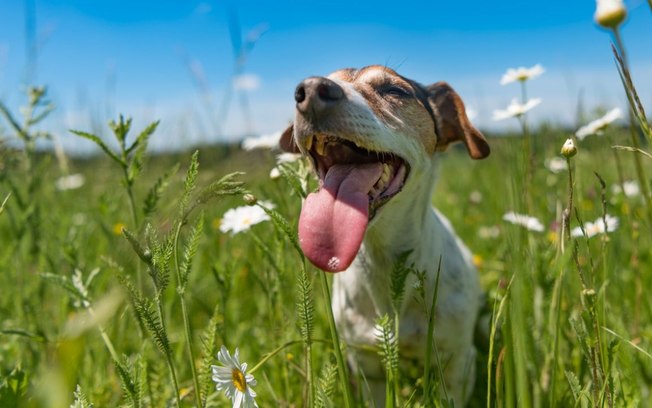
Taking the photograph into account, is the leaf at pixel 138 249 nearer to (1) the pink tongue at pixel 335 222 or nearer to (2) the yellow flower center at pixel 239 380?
(2) the yellow flower center at pixel 239 380

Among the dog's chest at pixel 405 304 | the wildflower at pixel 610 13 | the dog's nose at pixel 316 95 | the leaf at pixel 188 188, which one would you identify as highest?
the wildflower at pixel 610 13

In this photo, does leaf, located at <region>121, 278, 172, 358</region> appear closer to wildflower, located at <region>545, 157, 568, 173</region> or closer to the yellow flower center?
the yellow flower center

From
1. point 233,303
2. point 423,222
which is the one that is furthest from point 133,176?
point 233,303

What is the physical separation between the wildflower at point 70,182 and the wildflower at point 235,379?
4937 millimetres

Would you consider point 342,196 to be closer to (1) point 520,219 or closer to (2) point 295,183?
(2) point 295,183

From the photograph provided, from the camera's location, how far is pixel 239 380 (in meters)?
1.38

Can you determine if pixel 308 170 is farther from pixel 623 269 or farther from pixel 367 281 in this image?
pixel 623 269

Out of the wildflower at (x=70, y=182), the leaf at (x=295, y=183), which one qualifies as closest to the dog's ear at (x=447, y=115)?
the leaf at (x=295, y=183)

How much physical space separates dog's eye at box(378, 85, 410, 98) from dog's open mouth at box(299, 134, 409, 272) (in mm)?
390

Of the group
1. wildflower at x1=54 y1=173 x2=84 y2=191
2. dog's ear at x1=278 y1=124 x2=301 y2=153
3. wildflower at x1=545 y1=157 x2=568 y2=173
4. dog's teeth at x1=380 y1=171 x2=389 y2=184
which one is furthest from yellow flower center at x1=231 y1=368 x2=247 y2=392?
wildflower at x1=54 y1=173 x2=84 y2=191

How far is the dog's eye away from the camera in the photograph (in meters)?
2.41

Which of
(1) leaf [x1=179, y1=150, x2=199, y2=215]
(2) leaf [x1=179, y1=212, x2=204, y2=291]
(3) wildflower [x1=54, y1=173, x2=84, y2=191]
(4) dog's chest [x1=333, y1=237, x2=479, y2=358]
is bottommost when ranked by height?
(3) wildflower [x1=54, y1=173, x2=84, y2=191]

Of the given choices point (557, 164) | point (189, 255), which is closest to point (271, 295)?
point (189, 255)

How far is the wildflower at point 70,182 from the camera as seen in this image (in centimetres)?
605
